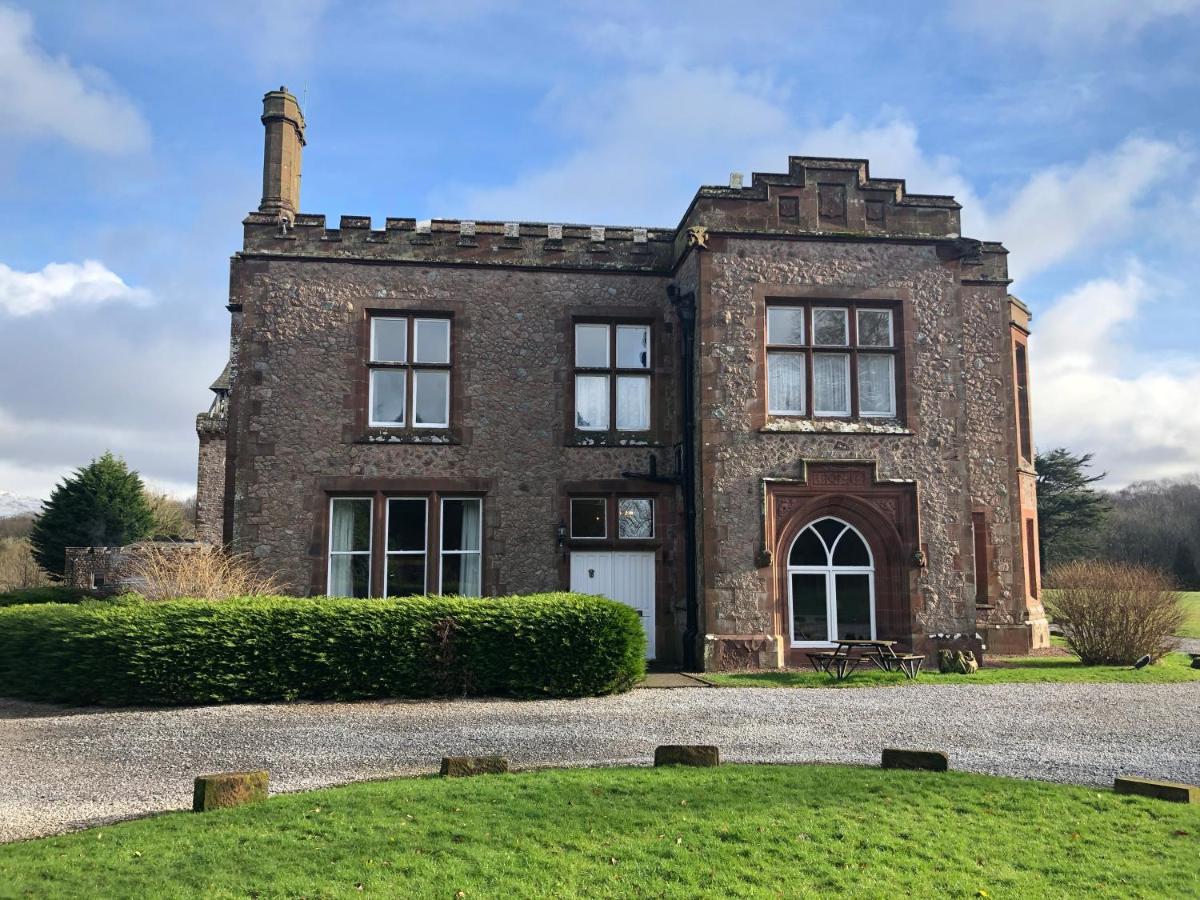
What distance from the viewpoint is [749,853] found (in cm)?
580

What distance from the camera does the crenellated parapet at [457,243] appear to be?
1689cm

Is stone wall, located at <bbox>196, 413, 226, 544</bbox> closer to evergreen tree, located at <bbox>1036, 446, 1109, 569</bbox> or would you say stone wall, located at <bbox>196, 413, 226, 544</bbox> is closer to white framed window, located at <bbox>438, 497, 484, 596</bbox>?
white framed window, located at <bbox>438, 497, 484, 596</bbox>

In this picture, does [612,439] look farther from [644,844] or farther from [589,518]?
[644,844]

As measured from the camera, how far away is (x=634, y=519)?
1667cm

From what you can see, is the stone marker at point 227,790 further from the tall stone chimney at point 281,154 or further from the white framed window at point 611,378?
the tall stone chimney at point 281,154

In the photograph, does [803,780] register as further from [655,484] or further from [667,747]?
[655,484]

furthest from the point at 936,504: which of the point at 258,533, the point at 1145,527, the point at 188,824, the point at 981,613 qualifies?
the point at 1145,527

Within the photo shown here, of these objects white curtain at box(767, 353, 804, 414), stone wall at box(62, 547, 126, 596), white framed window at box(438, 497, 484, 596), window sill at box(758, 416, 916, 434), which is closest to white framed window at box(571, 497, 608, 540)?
white framed window at box(438, 497, 484, 596)

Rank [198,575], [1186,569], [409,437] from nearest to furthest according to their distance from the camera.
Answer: [198,575], [409,437], [1186,569]

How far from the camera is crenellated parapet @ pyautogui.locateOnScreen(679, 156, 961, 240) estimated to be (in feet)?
51.7

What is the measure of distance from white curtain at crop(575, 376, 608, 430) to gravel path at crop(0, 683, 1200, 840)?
595cm

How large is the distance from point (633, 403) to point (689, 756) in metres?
9.76

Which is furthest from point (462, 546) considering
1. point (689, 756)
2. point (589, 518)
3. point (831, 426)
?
point (689, 756)

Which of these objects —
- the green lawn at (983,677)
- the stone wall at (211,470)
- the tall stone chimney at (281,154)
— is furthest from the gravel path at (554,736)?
the stone wall at (211,470)
